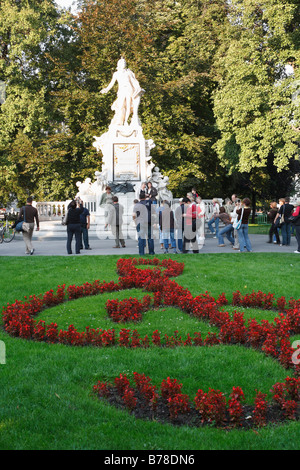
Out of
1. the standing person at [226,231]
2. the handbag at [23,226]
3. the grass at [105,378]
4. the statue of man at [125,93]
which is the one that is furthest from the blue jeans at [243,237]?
the statue of man at [125,93]

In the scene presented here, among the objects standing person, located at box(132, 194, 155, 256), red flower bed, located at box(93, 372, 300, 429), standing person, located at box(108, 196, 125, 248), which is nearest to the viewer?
red flower bed, located at box(93, 372, 300, 429)

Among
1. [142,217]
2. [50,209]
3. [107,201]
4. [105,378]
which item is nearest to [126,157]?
[107,201]

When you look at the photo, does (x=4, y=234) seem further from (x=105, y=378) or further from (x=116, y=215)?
(x=105, y=378)

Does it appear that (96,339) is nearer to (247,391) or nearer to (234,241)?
(247,391)

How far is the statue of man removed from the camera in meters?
26.6

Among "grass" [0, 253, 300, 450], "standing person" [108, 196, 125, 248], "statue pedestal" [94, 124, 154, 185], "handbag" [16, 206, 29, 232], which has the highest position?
"statue pedestal" [94, 124, 154, 185]

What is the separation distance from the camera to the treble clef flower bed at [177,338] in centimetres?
436

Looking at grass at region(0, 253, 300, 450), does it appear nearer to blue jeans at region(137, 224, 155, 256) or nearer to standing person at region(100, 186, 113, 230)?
blue jeans at region(137, 224, 155, 256)

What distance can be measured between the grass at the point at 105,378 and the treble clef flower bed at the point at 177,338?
0.53 feet

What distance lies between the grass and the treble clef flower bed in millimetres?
163

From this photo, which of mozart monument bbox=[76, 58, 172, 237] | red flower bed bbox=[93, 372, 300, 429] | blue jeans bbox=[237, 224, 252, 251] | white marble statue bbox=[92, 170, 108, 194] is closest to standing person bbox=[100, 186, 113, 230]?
mozart monument bbox=[76, 58, 172, 237]

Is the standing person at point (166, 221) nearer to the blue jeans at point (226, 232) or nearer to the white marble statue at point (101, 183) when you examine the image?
the blue jeans at point (226, 232)

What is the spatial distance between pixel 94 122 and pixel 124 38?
5997mm

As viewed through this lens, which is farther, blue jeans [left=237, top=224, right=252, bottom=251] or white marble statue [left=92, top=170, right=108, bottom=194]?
white marble statue [left=92, top=170, right=108, bottom=194]
